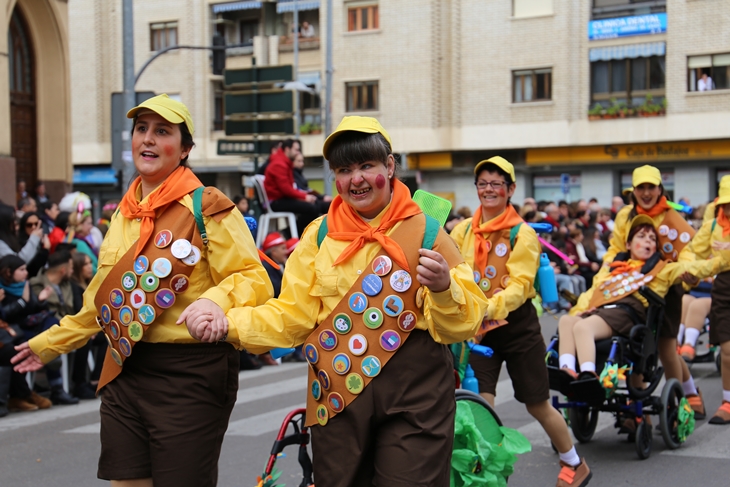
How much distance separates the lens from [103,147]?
1711 inches

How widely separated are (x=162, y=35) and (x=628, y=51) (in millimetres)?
20863

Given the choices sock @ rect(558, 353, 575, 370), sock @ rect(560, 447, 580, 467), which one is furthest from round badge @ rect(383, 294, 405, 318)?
sock @ rect(558, 353, 575, 370)

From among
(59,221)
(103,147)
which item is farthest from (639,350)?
(103,147)

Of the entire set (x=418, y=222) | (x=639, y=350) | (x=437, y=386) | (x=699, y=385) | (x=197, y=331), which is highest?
(x=418, y=222)

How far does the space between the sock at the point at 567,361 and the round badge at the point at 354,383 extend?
149 inches

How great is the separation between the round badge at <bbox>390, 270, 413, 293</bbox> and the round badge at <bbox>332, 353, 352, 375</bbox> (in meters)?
0.33

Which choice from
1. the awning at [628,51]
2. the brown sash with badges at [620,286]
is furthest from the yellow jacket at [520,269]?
the awning at [628,51]

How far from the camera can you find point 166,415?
380cm

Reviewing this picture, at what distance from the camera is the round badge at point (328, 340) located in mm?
3613

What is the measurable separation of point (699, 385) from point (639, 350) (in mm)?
3717

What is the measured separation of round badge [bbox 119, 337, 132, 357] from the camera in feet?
12.6

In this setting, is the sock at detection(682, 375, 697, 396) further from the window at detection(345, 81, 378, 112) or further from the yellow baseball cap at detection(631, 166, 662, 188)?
the window at detection(345, 81, 378, 112)

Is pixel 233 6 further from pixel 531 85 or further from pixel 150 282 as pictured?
pixel 150 282

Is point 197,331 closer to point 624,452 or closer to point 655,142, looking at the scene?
point 624,452
